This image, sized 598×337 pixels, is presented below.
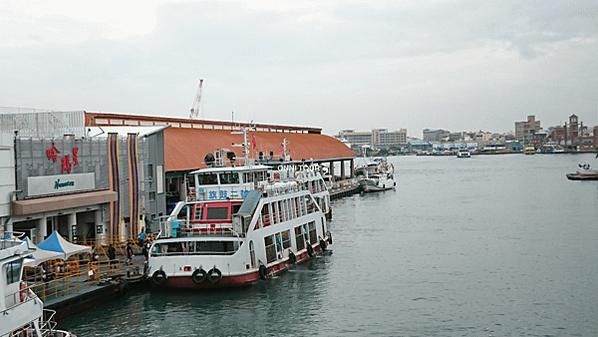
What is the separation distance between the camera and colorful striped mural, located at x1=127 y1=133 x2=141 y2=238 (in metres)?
44.1

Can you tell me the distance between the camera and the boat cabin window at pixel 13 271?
17750 millimetres

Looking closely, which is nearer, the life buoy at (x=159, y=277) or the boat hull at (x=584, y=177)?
the life buoy at (x=159, y=277)

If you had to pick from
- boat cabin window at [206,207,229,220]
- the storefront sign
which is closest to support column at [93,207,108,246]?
the storefront sign

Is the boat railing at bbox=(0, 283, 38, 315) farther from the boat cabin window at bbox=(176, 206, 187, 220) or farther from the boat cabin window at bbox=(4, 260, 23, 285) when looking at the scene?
the boat cabin window at bbox=(176, 206, 187, 220)

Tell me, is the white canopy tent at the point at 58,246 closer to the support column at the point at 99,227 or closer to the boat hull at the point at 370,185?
the support column at the point at 99,227

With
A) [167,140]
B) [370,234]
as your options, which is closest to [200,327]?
[370,234]

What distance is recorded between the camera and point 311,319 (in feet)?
94.1

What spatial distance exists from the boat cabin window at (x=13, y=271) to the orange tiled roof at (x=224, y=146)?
28754 millimetres

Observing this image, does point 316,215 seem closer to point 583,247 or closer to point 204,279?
point 204,279

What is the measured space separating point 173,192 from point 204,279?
28569 mm

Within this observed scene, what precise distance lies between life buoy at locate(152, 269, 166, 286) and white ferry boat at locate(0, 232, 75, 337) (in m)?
12.4

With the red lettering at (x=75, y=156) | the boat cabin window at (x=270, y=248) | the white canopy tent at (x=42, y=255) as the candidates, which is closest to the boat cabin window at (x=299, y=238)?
the boat cabin window at (x=270, y=248)

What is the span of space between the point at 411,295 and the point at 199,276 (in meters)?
11.6

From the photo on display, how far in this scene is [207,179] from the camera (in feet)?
124
